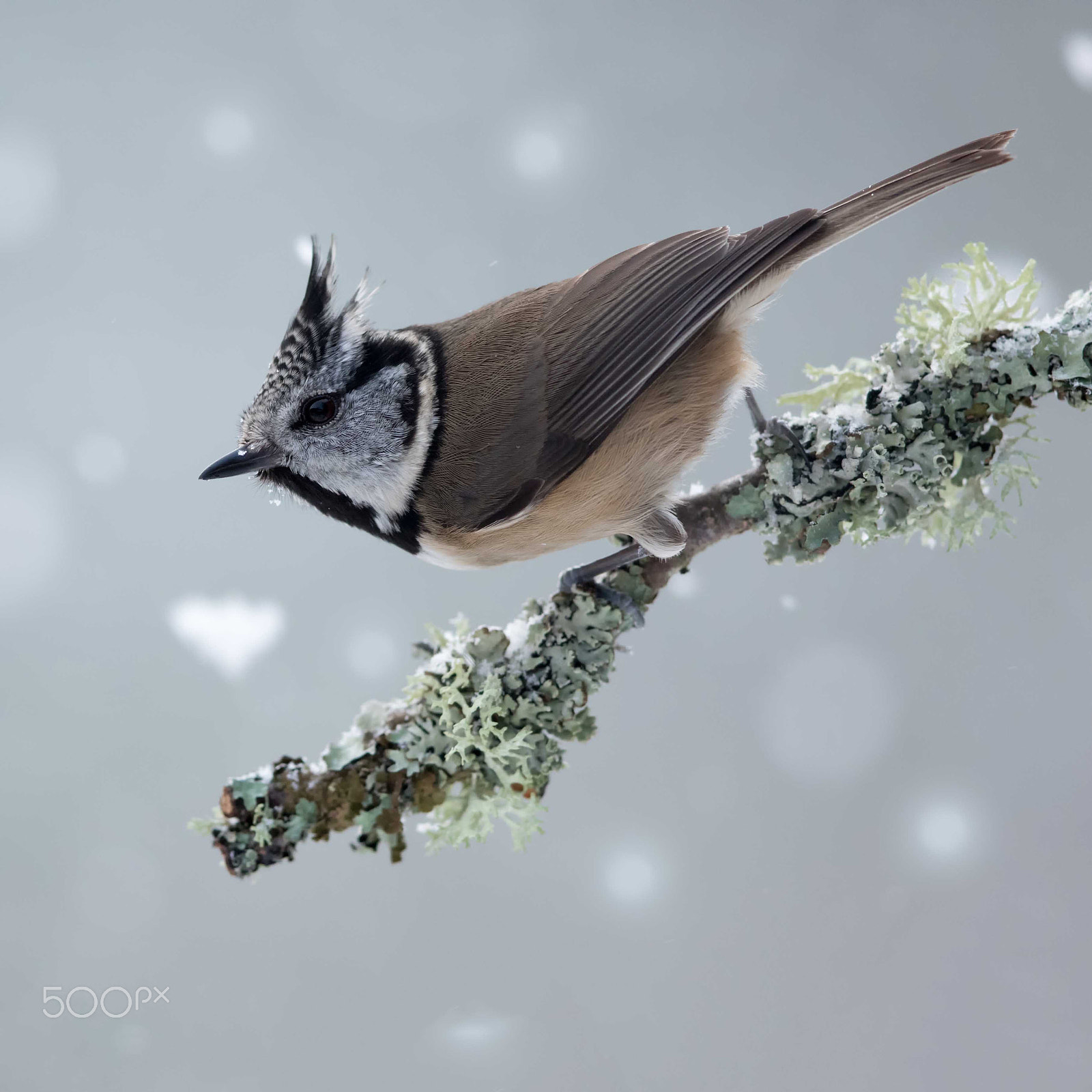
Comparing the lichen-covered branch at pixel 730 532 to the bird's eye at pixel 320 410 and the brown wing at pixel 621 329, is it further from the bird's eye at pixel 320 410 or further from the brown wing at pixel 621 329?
the bird's eye at pixel 320 410

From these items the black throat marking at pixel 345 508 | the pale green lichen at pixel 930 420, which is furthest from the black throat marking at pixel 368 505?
the pale green lichen at pixel 930 420

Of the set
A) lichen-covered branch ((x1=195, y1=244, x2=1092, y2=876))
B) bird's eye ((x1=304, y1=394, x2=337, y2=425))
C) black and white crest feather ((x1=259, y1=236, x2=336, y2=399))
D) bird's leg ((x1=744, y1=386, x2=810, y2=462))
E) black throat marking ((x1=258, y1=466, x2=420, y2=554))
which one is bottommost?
lichen-covered branch ((x1=195, y1=244, x2=1092, y2=876))

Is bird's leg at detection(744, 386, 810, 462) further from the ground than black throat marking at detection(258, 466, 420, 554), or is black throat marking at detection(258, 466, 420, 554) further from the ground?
black throat marking at detection(258, 466, 420, 554)

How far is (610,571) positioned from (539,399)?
11.4 inches

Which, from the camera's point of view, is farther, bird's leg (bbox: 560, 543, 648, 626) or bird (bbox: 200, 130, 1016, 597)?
bird's leg (bbox: 560, 543, 648, 626)

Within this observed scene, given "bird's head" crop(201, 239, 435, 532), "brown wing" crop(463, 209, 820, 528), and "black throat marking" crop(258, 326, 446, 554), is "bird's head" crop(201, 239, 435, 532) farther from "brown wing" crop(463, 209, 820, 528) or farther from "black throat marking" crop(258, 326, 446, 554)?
"brown wing" crop(463, 209, 820, 528)

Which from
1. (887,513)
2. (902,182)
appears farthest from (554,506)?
(902,182)

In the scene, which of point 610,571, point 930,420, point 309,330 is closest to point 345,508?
point 309,330

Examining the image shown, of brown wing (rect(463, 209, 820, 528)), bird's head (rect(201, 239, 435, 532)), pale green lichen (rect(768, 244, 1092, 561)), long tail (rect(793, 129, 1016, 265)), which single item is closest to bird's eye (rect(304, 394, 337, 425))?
bird's head (rect(201, 239, 435, 532))

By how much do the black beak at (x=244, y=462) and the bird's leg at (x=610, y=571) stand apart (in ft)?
1.51

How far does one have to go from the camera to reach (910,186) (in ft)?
4.18

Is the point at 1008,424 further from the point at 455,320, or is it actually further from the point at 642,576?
the point at 455,320

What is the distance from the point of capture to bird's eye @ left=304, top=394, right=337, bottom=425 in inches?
50.3

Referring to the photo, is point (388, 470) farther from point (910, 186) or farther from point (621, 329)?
point (910, 186)
